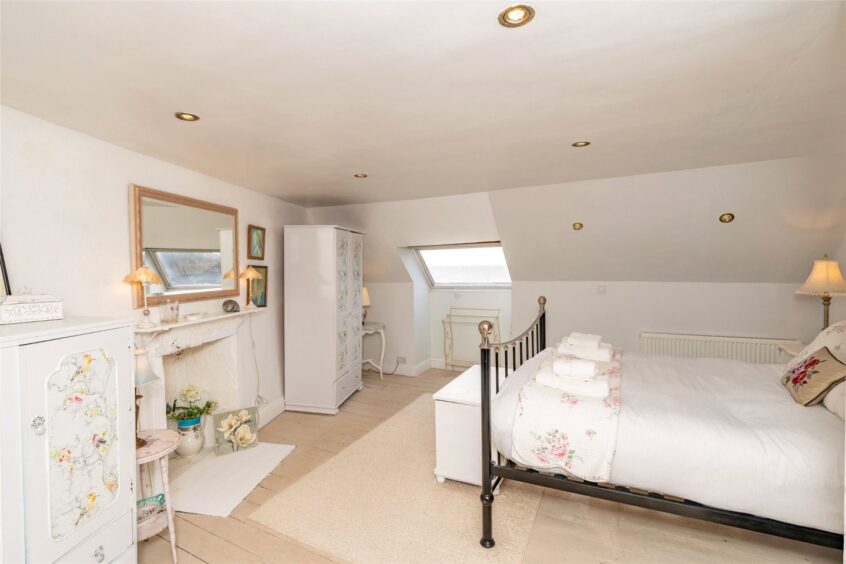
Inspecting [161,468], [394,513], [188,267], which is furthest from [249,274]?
[394,513]

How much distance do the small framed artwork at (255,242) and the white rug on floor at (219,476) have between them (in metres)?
1.69

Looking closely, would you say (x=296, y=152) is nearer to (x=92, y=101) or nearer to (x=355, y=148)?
(x=355, y=148)

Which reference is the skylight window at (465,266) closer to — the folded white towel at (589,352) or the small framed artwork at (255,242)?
the small framed artwork at (255,242)

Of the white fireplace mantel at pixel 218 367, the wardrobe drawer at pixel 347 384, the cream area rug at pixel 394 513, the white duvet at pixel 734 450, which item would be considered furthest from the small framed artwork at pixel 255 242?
the white duvet at pixel 734 450

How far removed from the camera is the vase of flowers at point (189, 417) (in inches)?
122

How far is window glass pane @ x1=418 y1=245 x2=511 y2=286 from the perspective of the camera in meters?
5.19

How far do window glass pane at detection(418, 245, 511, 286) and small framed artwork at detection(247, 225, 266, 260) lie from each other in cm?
212

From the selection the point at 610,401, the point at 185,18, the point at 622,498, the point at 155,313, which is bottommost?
the point at 622,498

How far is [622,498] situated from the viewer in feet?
6.14

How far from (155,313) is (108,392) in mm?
1005

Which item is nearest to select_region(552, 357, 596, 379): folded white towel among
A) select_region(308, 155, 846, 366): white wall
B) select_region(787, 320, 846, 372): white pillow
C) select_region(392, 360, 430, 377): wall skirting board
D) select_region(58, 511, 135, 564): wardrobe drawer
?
select_region(787, 320, 846, 372): white pillow

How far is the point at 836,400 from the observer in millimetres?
1815

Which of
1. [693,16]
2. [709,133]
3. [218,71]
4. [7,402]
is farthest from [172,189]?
[709,133]

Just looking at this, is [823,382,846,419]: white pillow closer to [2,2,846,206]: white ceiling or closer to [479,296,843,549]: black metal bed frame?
[479,296,843,549]: black metal bed frame
